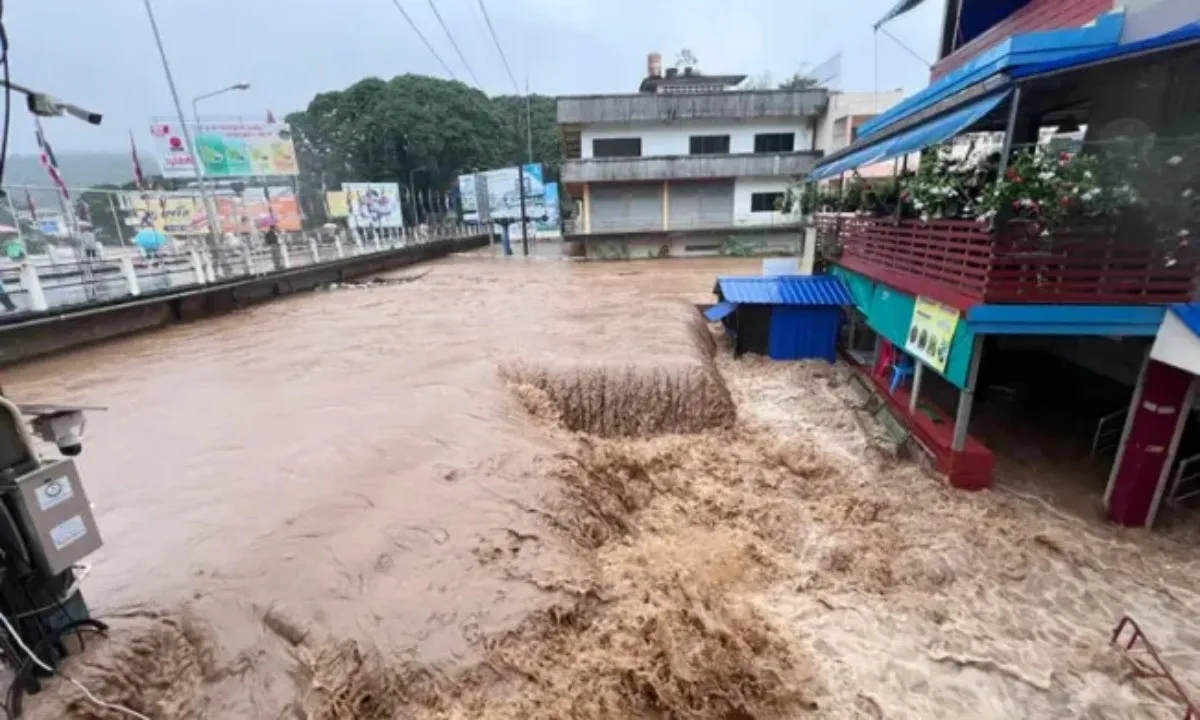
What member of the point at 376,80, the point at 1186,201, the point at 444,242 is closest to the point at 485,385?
the point at 1186,201

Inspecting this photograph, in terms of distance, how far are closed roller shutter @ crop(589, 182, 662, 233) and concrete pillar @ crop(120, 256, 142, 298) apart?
66.4 feet

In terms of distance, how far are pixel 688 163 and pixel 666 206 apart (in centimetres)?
243

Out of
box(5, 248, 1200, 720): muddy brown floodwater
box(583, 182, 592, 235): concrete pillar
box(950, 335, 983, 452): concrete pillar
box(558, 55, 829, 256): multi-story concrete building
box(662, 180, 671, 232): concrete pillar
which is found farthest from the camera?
box(662, 180, 671, 232): concrete pillar


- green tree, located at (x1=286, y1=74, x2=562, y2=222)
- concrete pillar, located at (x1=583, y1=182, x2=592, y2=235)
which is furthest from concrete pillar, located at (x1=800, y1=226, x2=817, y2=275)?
green tree, located at (x1=286, y1=74, x2=562, y2=222)

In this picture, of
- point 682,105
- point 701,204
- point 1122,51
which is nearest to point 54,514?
point 1122,51

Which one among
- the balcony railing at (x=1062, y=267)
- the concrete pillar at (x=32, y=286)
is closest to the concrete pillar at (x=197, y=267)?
the concrete pillar at (x=32, y=286)

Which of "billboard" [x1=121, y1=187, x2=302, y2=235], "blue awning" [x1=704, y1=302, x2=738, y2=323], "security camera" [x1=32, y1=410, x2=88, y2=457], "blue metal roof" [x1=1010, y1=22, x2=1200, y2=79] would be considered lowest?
"blue awning" [x1=704, y1=302, x2=738, y2=323]

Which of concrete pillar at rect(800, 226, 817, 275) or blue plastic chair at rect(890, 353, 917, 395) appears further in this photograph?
concrete pillar at rect(800, 226, 817, 275)

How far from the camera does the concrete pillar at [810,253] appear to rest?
15023mm

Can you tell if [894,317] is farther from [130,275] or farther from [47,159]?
[47,159]

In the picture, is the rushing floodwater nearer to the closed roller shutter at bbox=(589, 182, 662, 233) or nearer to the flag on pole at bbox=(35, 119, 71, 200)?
the flag on pole at bbox=(35, 119, 71, 200)

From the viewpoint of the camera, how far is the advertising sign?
3416cm

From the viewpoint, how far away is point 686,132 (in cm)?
2925

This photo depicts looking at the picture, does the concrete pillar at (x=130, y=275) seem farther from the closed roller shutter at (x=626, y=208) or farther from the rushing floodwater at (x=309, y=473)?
the closed roller shutter at (x=626, y=208)
